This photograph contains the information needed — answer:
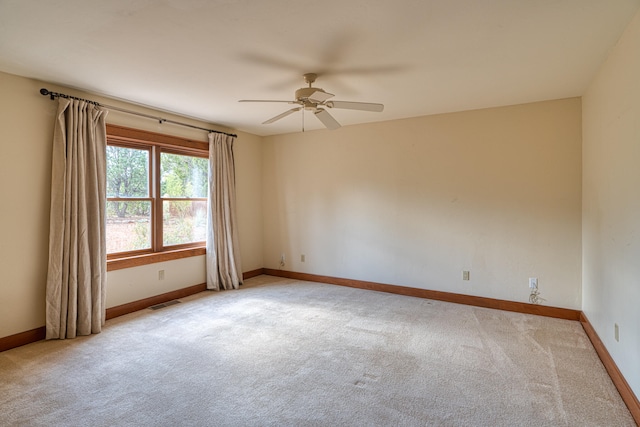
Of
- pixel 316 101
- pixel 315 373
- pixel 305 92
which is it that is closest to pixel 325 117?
pixel 316 101

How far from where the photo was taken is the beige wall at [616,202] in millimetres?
2012

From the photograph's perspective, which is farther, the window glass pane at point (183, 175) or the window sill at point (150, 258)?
the window glass pane at point (183, 175)

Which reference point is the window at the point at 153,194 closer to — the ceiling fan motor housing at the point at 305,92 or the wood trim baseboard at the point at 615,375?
the ceiling fan motor housing at the point at 305,92

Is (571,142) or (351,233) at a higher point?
(571,142)

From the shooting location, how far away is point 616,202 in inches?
93.7

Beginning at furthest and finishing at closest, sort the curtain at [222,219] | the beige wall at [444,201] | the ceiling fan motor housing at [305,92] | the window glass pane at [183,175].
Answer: the curtain at [222,219] → the window glass pane at [183,175] → the beige wall at [444,201] → the ceiling fan motor housing at [305,92]

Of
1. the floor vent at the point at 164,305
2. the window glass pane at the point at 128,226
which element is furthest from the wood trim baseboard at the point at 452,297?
the window glass pane at the point at 128,226

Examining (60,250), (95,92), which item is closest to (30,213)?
(60,250)

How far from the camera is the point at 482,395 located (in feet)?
7.17

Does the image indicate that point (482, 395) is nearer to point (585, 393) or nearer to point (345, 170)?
point (585, 393)

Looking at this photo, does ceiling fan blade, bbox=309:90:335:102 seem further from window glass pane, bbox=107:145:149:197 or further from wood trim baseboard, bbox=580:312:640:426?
wood trim baseboard, bbox=580:312:640:426

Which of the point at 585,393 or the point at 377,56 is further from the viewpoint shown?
the point at 377,56

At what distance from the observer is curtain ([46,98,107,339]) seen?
3072 mm

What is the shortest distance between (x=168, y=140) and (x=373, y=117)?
2741 mm
